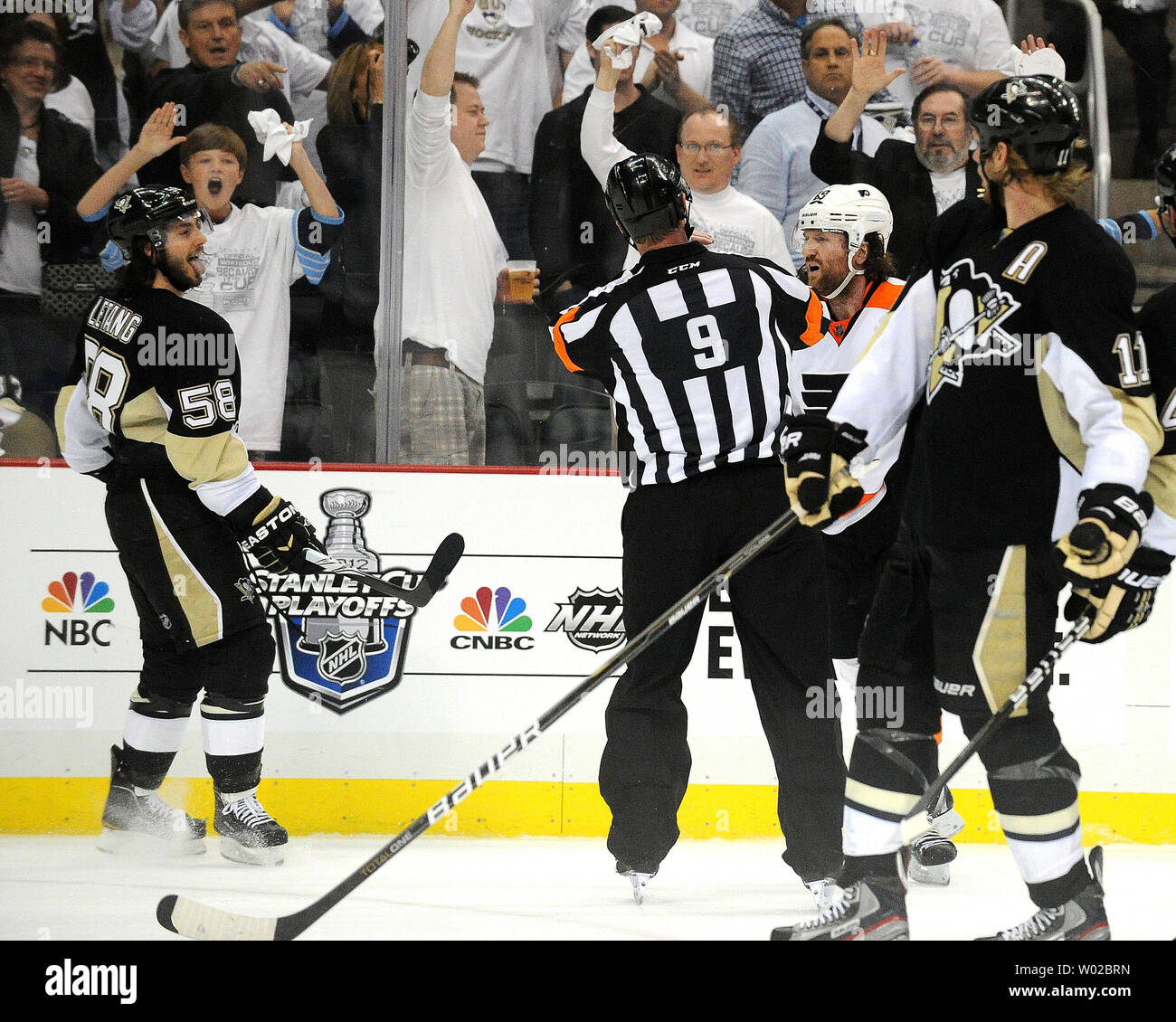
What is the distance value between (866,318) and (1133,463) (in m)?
1.23

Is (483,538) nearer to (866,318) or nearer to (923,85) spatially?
(866,318)

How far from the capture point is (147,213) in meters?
3.32

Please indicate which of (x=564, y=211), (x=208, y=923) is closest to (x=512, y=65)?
(x=564, y=211)

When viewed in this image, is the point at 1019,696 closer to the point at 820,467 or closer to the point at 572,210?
the point at 820,467

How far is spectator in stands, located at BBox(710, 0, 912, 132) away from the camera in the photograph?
4012 mm

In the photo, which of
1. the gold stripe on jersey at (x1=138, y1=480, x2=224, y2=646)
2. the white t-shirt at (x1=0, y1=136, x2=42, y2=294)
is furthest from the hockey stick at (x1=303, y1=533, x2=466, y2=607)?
the white t-shirt at (x1=0, y1=136, x2=42, y2=294)

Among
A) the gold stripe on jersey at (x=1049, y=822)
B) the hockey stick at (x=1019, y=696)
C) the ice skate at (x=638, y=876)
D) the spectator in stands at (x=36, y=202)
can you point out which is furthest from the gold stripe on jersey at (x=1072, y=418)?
the spectator in stands at (x=36, y=202)

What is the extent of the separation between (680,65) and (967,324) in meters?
2.07

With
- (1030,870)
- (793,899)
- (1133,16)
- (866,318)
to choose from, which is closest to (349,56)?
(866,318)

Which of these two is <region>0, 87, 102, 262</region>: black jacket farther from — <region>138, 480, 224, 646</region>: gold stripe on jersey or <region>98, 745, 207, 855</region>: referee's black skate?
<region>98, 745, 207, 855</region>: referee's black skate

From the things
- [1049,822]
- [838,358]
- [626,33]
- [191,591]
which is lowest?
[1049,822]

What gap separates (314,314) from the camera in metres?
3.95

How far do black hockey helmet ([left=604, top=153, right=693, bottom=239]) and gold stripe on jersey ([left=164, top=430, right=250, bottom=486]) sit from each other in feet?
3.67

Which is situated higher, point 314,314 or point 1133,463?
point 314,314
